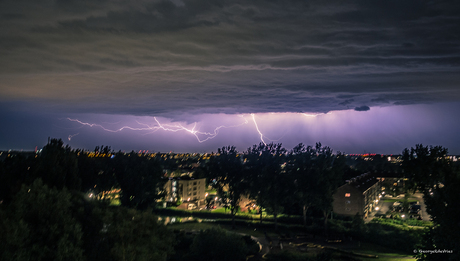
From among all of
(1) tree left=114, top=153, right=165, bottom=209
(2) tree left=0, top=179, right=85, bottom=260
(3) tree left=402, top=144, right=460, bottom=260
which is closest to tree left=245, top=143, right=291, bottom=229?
(1) tree left=114, top=153, right=165, bottom=209

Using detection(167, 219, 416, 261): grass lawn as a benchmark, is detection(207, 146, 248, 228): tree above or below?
above

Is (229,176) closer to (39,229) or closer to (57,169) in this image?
(57,169)

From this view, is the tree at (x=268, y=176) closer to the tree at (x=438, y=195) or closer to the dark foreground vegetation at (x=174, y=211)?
the dark foreground vegetation at (x=174, y=211)

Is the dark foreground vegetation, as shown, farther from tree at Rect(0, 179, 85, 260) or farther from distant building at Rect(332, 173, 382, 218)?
distant building at Rect(332, 173, 382, 218)

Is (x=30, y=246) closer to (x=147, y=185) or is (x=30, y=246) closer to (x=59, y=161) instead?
(x=59, y=161)

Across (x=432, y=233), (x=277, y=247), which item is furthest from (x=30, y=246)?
(x=277, y=247)

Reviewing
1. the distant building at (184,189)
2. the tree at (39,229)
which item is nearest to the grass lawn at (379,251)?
the tree at (39,229)
